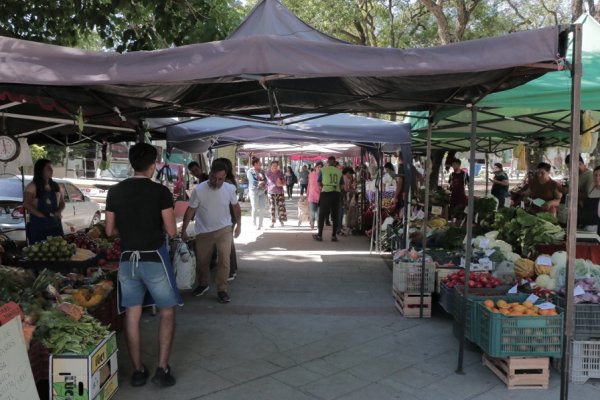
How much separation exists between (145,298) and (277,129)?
16.2ft

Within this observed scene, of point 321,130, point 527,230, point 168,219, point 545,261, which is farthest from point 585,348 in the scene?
point 321,130

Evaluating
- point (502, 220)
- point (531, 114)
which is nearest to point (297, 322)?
point (502, 220)

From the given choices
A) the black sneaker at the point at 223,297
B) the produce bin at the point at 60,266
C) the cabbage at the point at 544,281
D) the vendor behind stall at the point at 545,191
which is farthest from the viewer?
the vendor behind stall at the point at 545,191

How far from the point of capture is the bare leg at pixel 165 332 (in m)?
4.18

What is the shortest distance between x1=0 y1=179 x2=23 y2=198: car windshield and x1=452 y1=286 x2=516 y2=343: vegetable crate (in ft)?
27.9

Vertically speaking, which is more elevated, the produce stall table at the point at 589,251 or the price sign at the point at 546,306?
the produce stall table at the point at 589,251

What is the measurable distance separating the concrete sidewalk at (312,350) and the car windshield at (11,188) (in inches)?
199

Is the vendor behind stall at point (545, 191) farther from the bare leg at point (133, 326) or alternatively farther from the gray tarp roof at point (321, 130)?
the bare leg at point (133, 326)

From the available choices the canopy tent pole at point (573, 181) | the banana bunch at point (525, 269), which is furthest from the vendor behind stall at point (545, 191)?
the canopy tent pole at point (573, 181)

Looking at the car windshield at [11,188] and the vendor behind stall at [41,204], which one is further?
the car windshield at [11,188]

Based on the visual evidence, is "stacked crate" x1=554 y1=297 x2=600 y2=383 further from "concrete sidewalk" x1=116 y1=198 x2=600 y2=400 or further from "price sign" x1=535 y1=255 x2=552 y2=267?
"price sign" x1=535 y1=255 x2=552 y2=267

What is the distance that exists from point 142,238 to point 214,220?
2748mm

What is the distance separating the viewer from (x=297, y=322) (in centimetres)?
604

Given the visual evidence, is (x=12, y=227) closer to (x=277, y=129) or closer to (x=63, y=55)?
(x=277, y=129)
